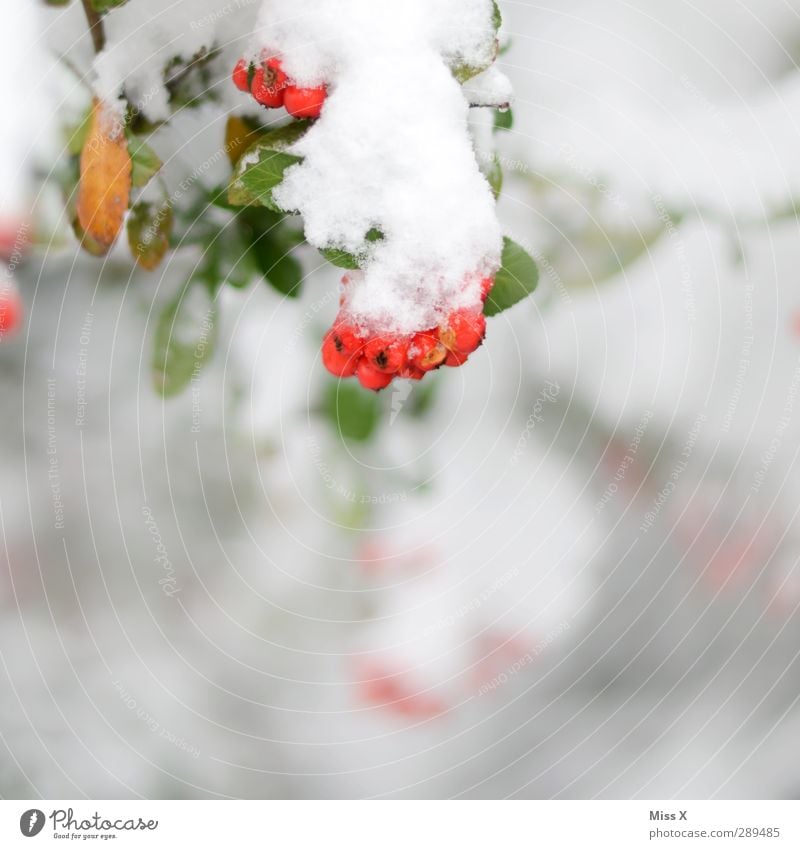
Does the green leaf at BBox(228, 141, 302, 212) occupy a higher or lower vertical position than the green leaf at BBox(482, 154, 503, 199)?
higher

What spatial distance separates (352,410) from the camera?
→ 0.46m

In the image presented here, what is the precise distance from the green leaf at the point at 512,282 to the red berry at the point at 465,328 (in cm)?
2

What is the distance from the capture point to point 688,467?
0.50 m

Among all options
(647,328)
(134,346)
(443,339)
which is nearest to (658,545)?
(647,328)

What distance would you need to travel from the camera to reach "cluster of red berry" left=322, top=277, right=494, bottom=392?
344mm

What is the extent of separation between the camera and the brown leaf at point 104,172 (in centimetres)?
39

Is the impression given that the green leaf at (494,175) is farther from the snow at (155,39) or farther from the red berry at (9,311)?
the red berry at (9,311)

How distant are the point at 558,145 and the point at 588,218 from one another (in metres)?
0.05

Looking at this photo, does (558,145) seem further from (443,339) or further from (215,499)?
(215,499)

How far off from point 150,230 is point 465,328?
0.71 feet
